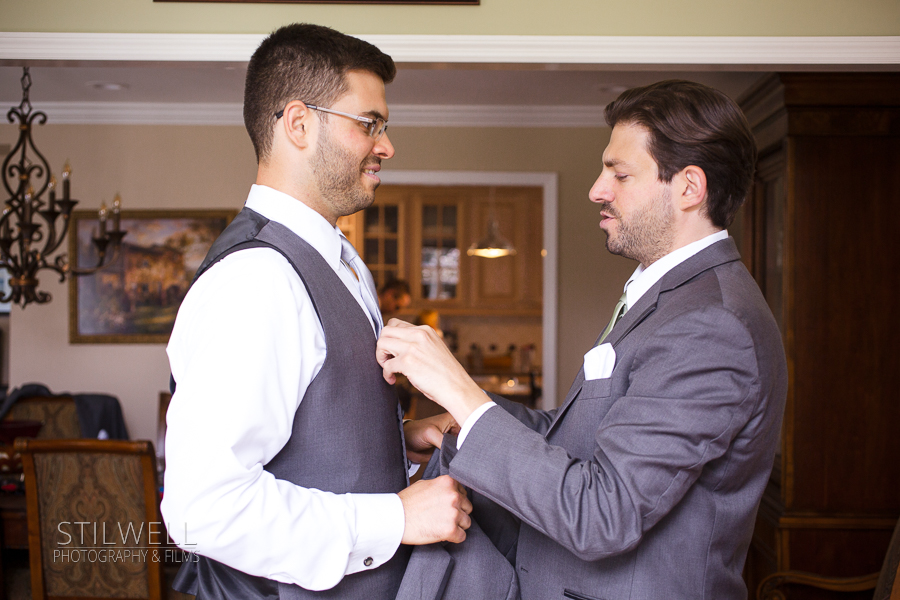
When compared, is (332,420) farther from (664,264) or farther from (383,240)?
(383,240)

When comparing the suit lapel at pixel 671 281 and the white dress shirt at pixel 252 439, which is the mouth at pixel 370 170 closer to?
the white dress shirt at pixel 252 439

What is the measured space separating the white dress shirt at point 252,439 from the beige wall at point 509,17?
4.00 feet

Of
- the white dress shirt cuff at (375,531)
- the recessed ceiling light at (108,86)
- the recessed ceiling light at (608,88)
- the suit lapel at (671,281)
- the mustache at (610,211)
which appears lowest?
the white dress shirt cuff at (375,531)

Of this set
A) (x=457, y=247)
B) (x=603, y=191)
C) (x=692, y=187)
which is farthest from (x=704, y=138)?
(x=457, y=247)

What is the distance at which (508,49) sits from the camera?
2.00 metres

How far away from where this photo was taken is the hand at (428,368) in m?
1.11

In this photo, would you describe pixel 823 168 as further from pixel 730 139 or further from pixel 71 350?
pixel 71 350

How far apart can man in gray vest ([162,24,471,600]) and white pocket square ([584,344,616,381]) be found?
31 centimetres

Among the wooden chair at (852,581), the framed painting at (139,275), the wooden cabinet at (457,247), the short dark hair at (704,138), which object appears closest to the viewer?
the short dark hair at (704,138)

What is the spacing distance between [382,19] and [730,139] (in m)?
1.14

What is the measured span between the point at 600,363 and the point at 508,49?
1.13 m

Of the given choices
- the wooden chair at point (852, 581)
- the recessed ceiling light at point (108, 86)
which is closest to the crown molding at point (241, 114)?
the recessed ceiling light at point (108, 86)

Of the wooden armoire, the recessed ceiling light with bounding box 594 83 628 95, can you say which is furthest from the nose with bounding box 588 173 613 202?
the recessed ceiling light with bounding box 594 83 628 95

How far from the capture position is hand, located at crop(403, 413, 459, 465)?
56.0 inches
